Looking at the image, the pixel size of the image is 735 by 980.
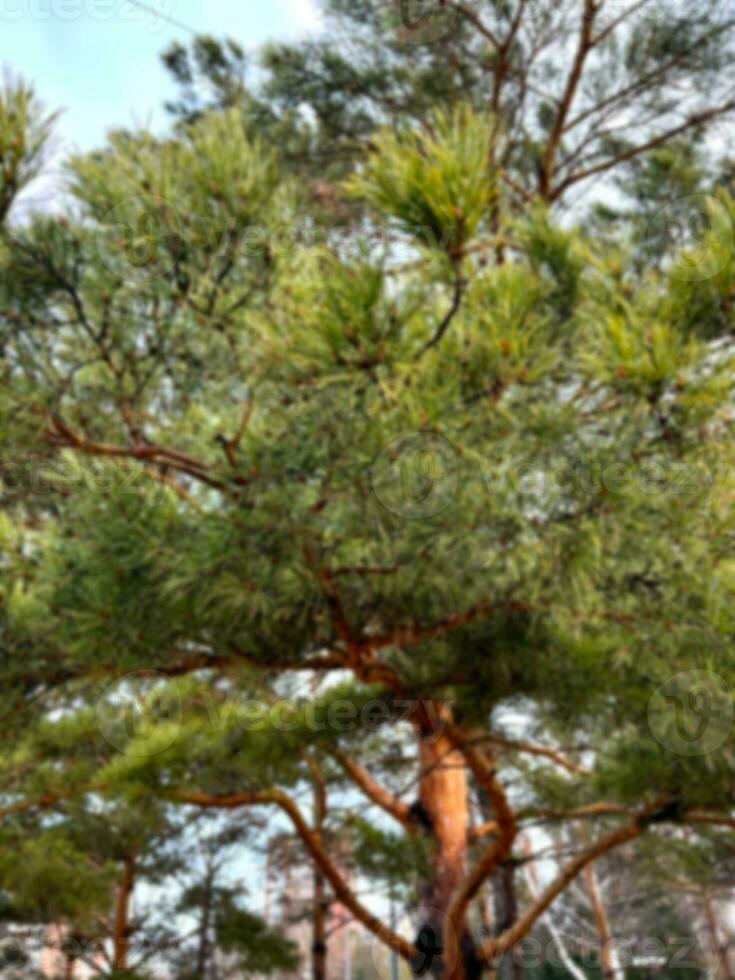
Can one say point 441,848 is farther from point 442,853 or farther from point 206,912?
point 206,912

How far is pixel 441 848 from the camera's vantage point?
2328mm

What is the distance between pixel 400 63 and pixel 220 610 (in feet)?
5.79

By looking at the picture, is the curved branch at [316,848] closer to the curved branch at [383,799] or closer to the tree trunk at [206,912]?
the curved branch at [383,799]

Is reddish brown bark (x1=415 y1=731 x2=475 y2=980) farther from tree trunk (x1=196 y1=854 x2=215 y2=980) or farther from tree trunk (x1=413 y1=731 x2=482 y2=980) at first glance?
tree trunk (x1=196 y1=854 x2=215 y2=980)

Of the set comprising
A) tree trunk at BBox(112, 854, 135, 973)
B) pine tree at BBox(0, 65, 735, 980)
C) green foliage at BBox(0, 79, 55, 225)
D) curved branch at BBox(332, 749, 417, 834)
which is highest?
green foliage at BBox(0, 79, 55, 225)

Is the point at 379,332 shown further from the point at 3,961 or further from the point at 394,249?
the point at 3,961

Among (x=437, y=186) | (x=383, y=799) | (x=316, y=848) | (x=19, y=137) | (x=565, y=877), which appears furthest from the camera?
(x=383, y=799)

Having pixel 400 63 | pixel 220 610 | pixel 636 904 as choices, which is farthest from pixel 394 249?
pixel 636 904

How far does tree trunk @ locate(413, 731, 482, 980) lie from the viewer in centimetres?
209

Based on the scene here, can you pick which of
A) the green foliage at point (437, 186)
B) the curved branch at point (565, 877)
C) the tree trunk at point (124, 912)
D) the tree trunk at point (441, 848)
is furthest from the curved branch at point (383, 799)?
the green foliage at point (437, 186)

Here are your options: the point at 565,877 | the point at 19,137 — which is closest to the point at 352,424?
the point at 19,137

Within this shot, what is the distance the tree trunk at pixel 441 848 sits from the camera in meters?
2.09

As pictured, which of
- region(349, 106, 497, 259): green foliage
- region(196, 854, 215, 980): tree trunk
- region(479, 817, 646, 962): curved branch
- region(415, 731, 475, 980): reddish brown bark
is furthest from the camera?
region(196, 854, 215, 980): tree trunk

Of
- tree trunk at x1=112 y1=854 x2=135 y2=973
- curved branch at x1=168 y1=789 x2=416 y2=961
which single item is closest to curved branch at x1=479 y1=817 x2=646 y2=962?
curved branch at x1=168 y1=789 x2=416 y2=961
